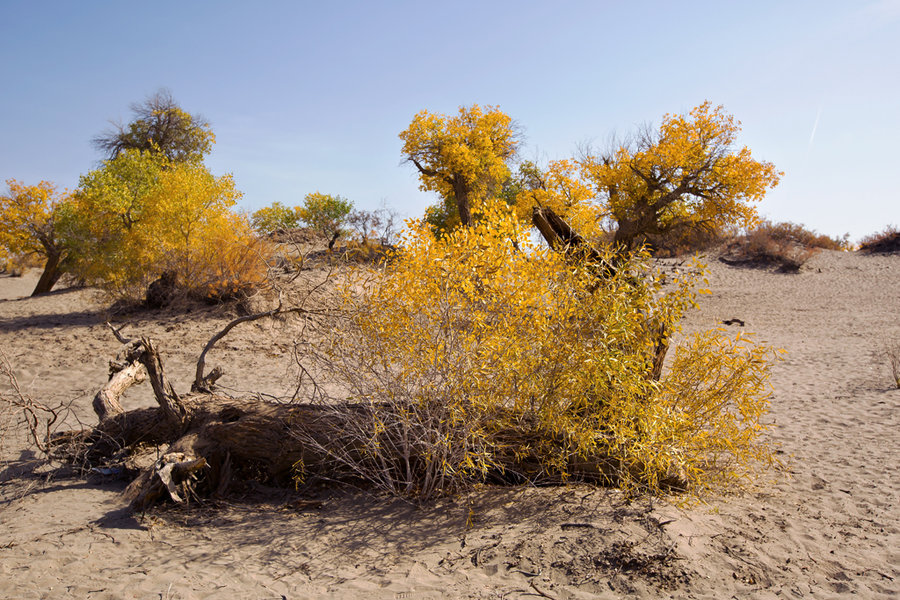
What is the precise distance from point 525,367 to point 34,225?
22.6m

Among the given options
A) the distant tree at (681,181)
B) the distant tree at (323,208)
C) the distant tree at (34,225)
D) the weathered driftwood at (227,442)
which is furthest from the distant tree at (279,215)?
the weathered driftwood at (227,442)

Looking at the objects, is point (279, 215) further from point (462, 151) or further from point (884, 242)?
point (884, 242)

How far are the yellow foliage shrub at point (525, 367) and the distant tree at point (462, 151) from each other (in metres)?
15.5

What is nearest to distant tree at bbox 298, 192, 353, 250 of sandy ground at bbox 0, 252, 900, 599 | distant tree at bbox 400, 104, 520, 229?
distant tree at bbox 400, 104, 520, 229

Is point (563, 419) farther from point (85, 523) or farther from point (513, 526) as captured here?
point (85, 523)

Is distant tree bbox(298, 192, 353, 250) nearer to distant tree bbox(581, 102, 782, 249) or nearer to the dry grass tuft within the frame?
distant tree bbox(581, 102, 782, 249)

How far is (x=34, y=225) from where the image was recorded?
1984 centimetres

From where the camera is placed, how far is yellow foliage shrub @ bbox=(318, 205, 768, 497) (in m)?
4.13

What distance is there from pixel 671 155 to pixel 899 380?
428 inches

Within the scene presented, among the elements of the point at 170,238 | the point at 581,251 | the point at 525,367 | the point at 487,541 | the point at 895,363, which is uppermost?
the point at 170,238

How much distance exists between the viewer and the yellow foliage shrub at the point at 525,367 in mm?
4129

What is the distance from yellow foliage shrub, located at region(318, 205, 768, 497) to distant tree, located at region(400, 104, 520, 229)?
1555 centimetres

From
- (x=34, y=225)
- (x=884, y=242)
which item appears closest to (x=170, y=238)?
(x=34, y=225)

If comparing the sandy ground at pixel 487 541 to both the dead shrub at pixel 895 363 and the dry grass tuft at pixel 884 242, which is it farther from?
the dry grass tuft at pixel 884 242
